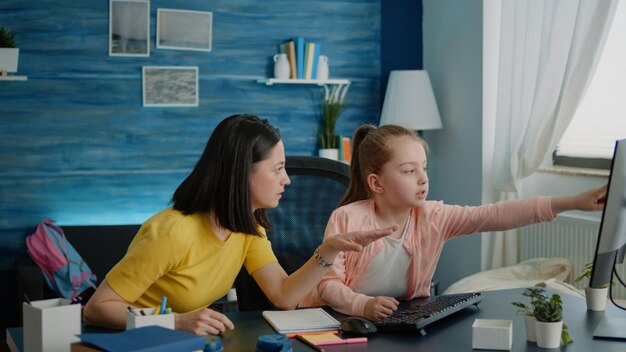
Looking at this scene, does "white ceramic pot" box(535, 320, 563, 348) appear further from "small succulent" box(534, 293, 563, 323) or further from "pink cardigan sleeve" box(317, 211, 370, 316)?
"pink cardigan sleeve" box(317, 211, 370, 316)

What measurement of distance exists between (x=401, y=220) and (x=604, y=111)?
2.18m

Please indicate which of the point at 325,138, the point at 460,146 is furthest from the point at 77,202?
the point at 460,146

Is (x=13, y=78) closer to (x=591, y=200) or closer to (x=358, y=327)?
(x=358, y=327)

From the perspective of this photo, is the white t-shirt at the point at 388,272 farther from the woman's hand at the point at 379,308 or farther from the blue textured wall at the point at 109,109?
the blue textured wall at the point at 109,109

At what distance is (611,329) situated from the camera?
184 cm

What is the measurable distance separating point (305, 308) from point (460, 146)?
9.71 feet

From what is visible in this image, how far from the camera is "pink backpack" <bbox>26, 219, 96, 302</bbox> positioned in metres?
4.12

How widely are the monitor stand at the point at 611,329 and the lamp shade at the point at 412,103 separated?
9.63ft

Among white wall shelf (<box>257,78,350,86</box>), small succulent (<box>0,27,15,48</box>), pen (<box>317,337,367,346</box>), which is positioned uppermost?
small succulent (<box>0,27,15,48</box>)

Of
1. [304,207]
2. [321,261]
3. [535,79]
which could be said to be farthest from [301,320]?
[535,79]

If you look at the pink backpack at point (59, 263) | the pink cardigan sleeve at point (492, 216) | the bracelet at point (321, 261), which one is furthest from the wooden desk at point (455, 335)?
the pink backpack at point (59, 263)

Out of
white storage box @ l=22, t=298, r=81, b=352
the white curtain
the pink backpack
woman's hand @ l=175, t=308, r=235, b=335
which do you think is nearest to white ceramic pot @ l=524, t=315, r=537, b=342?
woman's hand @ l=175, t=308, r=235, b=335

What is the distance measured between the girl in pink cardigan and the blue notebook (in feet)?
2.17

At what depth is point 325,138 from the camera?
5125 mm
